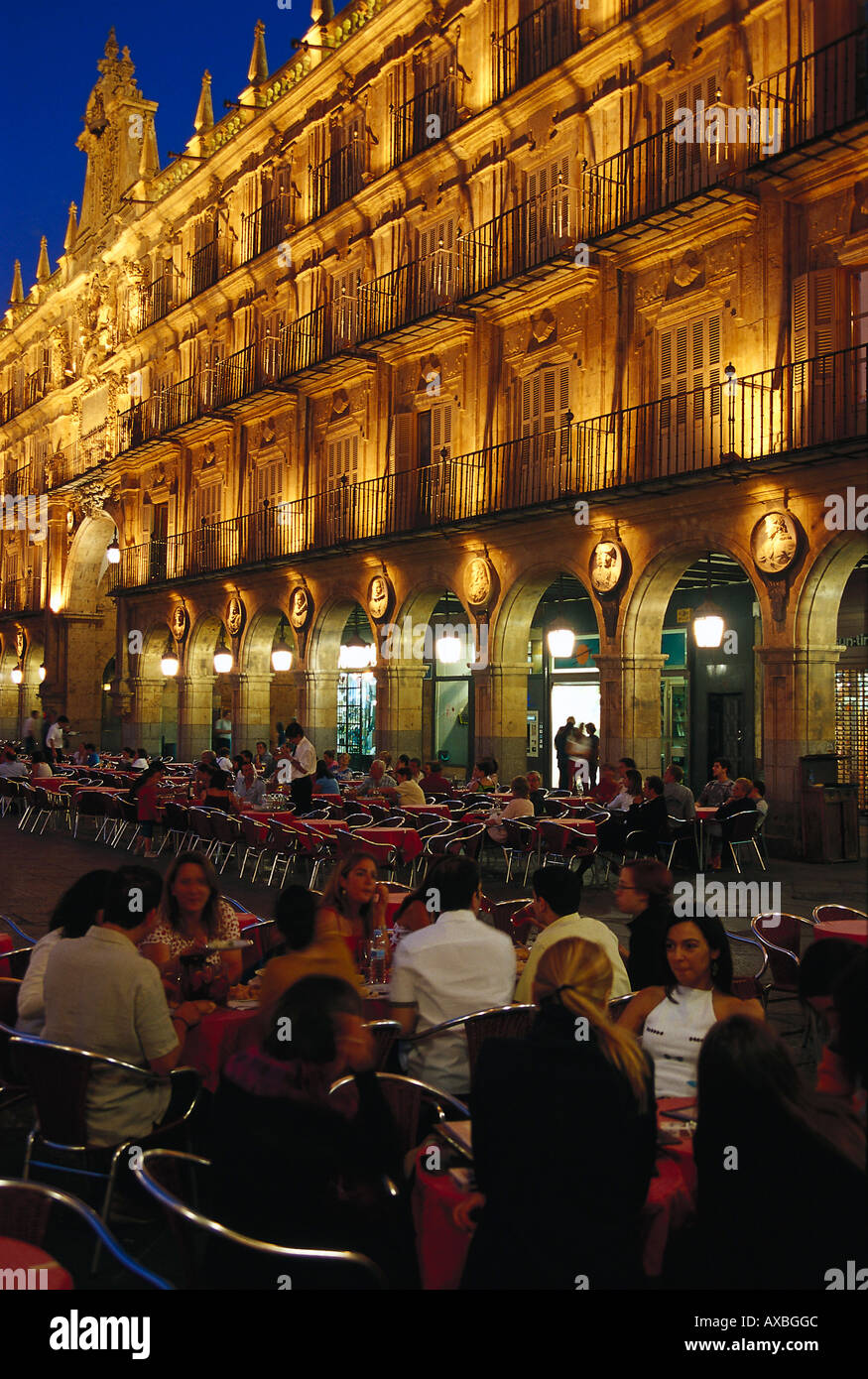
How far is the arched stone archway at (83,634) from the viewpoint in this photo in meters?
37.6

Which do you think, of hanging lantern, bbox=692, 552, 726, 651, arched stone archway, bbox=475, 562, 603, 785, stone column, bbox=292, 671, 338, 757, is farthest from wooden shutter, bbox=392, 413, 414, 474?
hanging lantern, bbox=692, 552, 726, 651

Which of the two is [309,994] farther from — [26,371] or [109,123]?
[26,371]

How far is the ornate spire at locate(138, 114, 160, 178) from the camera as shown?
35125 mm

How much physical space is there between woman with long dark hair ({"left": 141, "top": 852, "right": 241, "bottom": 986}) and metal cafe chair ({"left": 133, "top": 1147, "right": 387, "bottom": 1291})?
2.99 meters

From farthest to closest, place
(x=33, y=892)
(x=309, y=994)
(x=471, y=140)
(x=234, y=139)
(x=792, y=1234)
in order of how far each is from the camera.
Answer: (x=234, y=139), (x=471, y=140), (x=33, y=892), (x=309, y=994), (x=792, y=1234)

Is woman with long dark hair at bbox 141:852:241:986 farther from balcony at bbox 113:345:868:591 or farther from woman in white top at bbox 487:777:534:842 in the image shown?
balcony at bbox 113:345:868:591

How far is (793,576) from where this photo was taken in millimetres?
14898

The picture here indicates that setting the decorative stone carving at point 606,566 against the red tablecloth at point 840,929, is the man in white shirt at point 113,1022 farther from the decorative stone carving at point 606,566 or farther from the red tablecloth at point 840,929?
the decorative stone carving at point 606,566

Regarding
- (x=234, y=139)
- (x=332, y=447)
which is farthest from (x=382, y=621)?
(x=234, y=139)

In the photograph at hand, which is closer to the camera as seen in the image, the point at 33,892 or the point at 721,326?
the point at 33,892

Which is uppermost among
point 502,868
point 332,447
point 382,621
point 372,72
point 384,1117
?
point 372,72

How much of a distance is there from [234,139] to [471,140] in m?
9.68

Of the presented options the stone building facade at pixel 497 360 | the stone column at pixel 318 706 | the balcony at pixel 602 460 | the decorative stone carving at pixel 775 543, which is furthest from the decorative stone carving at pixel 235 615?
the decorative stone carving at pixel 775 543

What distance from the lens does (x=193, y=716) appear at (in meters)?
29.3
